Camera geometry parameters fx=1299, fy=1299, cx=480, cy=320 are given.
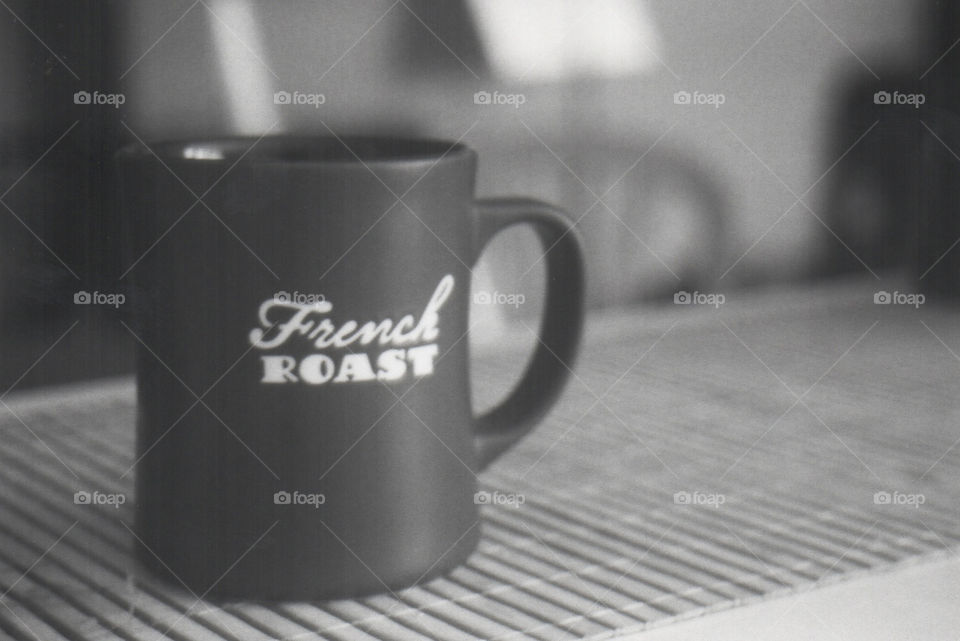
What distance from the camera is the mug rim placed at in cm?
32

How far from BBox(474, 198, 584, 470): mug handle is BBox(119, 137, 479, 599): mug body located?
0.03 metres

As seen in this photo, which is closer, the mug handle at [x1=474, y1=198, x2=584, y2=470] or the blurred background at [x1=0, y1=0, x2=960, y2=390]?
the mug handle at [x1=474, y1=198, x2=584, y2=470]

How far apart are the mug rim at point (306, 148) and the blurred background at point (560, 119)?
0.62 feet

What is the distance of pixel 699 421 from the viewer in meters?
0.47

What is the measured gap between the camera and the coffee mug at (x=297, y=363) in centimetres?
30

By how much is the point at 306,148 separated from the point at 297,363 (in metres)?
0.07

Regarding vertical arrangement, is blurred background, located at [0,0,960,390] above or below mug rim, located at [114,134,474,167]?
above

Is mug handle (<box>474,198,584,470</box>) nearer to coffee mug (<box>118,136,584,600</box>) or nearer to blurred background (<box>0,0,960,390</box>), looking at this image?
coffee mug (<box>118,136,584,600</box>)

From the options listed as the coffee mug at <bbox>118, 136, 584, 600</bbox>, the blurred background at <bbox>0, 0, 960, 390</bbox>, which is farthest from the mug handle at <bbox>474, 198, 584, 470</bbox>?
the blurred background at <bbox>0, 0, 960, 390</bbox>

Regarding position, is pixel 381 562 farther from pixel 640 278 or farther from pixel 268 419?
pixel 640 278

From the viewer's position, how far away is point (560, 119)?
24.7 inches

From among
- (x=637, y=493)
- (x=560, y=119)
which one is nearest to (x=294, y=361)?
(x=637, y=493)

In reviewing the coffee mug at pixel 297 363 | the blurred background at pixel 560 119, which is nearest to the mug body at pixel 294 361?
the coffee mug at pixel 297 363

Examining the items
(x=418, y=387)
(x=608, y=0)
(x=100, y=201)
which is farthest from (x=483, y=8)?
(x=418, y=387)
